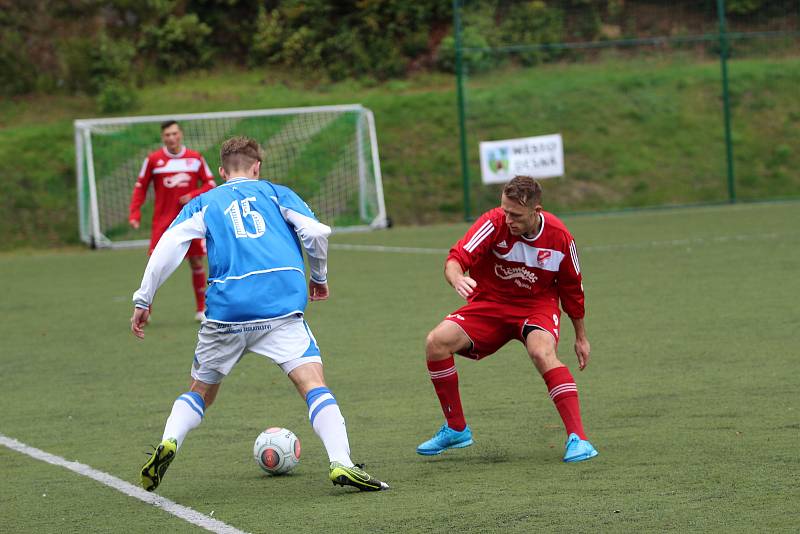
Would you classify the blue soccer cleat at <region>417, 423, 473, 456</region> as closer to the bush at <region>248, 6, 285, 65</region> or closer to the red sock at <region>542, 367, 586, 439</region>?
the red sock at <region>542, 367, 586, 439</region>

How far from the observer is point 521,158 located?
70.7ft

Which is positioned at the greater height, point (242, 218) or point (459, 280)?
point (242, 218)

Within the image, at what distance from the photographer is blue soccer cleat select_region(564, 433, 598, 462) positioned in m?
5.48

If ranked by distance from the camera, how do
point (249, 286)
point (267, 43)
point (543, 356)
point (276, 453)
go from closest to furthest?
point (249, 286) → point (276, 453) → point (543, 356) → point (267, 43)

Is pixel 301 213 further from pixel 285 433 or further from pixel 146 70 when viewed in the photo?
pixel 146 70

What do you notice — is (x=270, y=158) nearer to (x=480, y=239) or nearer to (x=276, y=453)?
(x=480, y=239)

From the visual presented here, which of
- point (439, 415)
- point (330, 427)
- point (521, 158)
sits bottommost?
point (521, 158)

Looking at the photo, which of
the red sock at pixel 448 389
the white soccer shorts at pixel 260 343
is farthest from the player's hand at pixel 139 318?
the red sock at pixel 448 389

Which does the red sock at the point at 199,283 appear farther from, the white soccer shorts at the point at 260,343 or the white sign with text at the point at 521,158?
the white sign with text at the point at 521,158

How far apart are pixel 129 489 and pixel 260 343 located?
904 mm

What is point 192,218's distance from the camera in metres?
5.25

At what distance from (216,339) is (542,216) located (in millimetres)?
1647

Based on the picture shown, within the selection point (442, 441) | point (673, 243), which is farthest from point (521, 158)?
point (442, 441)

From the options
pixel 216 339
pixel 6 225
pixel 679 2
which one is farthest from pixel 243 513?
pixel 679 2
